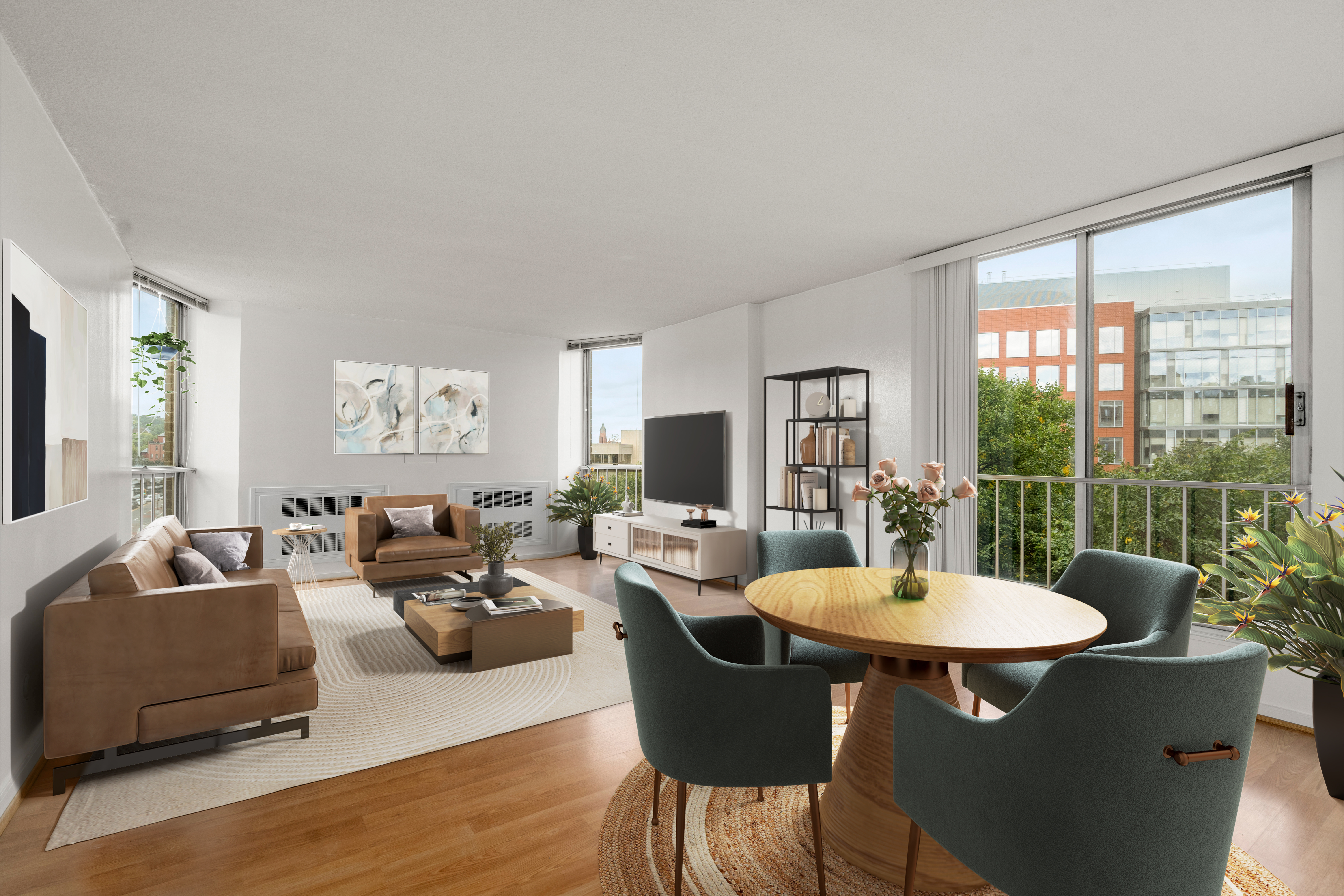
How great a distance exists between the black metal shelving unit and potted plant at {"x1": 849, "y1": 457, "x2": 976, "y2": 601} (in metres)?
2.22

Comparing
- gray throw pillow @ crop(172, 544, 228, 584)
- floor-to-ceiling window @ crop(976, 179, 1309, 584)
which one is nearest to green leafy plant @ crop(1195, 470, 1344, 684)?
floor-to-ceiling window @ crop(976, 179, 1309, 584)

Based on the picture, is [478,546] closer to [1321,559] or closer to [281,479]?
[281,479]

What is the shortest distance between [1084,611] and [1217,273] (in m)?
2.39

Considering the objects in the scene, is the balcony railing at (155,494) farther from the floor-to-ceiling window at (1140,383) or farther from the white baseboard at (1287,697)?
the white baseboard at (1287,697)

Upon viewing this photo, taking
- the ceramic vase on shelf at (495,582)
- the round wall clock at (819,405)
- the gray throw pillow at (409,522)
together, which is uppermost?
the round wall clock at (819,405)

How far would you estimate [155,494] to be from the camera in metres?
5.55

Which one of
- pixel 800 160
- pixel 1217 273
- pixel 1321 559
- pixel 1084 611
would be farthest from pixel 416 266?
pixel 1321 559

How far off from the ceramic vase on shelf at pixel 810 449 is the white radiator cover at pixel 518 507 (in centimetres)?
342

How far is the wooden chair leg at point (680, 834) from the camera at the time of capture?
1.73 metres

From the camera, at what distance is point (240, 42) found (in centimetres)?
213

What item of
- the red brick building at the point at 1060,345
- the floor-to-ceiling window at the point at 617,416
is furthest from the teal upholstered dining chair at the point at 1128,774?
the floor-to-ceiling window at the point at 617,416

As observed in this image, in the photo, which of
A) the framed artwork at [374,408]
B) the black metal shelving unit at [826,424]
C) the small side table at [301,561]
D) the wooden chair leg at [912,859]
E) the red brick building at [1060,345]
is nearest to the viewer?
the wooden chair leg at [912,859]

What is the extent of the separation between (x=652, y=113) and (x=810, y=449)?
316 centimetres

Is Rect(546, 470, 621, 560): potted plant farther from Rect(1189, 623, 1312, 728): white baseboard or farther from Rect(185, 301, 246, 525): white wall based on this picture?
Rect(1189, 623, 1312, 728): white baseboard
